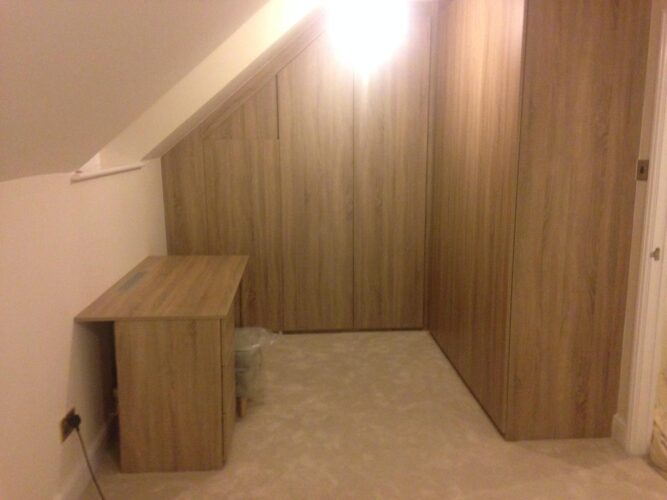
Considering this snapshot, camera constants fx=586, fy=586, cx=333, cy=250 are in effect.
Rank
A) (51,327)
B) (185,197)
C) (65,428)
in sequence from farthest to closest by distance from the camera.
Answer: (185,197), (65,428), (51,327)

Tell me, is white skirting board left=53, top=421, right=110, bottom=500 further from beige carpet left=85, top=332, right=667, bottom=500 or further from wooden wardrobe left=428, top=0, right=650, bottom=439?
wooden wardrobe left=428, top=0, right=650, bottom=439

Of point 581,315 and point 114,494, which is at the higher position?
point 581,315

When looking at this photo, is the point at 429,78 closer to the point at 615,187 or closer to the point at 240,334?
the point at 615,187

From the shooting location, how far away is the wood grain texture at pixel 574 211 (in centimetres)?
243

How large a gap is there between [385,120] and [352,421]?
202 centimetres

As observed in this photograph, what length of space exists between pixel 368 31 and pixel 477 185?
144 centimetres

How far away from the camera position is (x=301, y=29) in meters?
3.49

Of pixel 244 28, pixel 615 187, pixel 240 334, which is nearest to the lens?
pixel 615 187

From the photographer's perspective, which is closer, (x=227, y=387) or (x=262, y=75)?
(x=227, y=387)

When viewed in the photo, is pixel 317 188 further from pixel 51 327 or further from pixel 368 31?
pixel 51 327

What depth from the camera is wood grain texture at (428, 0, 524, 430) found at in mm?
2617

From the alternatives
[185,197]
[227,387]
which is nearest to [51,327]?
[227,387]

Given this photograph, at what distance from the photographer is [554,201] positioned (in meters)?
2.55

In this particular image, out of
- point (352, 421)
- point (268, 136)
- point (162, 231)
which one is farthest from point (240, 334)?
point (268, 136)
